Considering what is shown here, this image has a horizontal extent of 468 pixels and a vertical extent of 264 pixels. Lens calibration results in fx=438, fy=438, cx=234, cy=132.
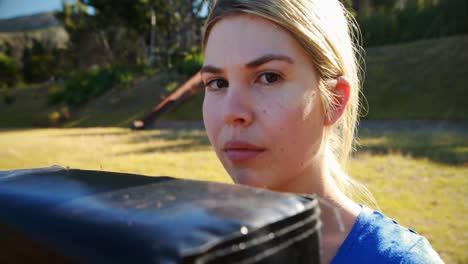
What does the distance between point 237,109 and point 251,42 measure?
197mm

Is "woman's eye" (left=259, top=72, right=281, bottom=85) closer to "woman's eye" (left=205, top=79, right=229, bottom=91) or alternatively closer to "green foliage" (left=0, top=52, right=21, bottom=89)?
"woman's eye" (left=205, top=79, right=229, bottom=91)

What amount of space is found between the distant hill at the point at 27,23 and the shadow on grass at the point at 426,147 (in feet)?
413

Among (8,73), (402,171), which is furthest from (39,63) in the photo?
(402,171)

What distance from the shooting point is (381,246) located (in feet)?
4.13

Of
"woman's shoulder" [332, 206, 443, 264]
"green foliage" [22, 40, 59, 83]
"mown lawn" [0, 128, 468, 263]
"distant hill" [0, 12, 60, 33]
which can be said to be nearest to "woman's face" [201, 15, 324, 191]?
"woman's shoulder" [332, 206, 443, 264]

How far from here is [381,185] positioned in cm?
522

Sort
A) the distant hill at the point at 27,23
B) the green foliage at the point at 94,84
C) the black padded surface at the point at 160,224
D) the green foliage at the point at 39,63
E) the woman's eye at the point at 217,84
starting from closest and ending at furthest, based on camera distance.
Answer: the black padded surface at the point at 160,224, the woman's eye at the point at 217,84, the green foliage at the point at 94,84, the green foliage at the point at 39,63, the distant hill at the point at 27,23

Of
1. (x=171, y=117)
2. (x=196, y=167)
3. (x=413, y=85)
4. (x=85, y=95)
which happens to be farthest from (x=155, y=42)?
(x=196, y=167)

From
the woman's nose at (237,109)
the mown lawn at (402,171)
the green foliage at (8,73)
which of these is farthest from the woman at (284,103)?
the green foliage at (8,73)

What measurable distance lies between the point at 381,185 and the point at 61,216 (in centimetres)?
504

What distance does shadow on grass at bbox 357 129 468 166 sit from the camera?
7250 mm

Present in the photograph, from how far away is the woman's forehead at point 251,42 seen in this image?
1.18 metres

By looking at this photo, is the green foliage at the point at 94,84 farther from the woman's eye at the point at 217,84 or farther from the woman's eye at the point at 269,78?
the woman's eye at the point at 269,78

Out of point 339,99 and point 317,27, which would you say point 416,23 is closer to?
point 339,99
